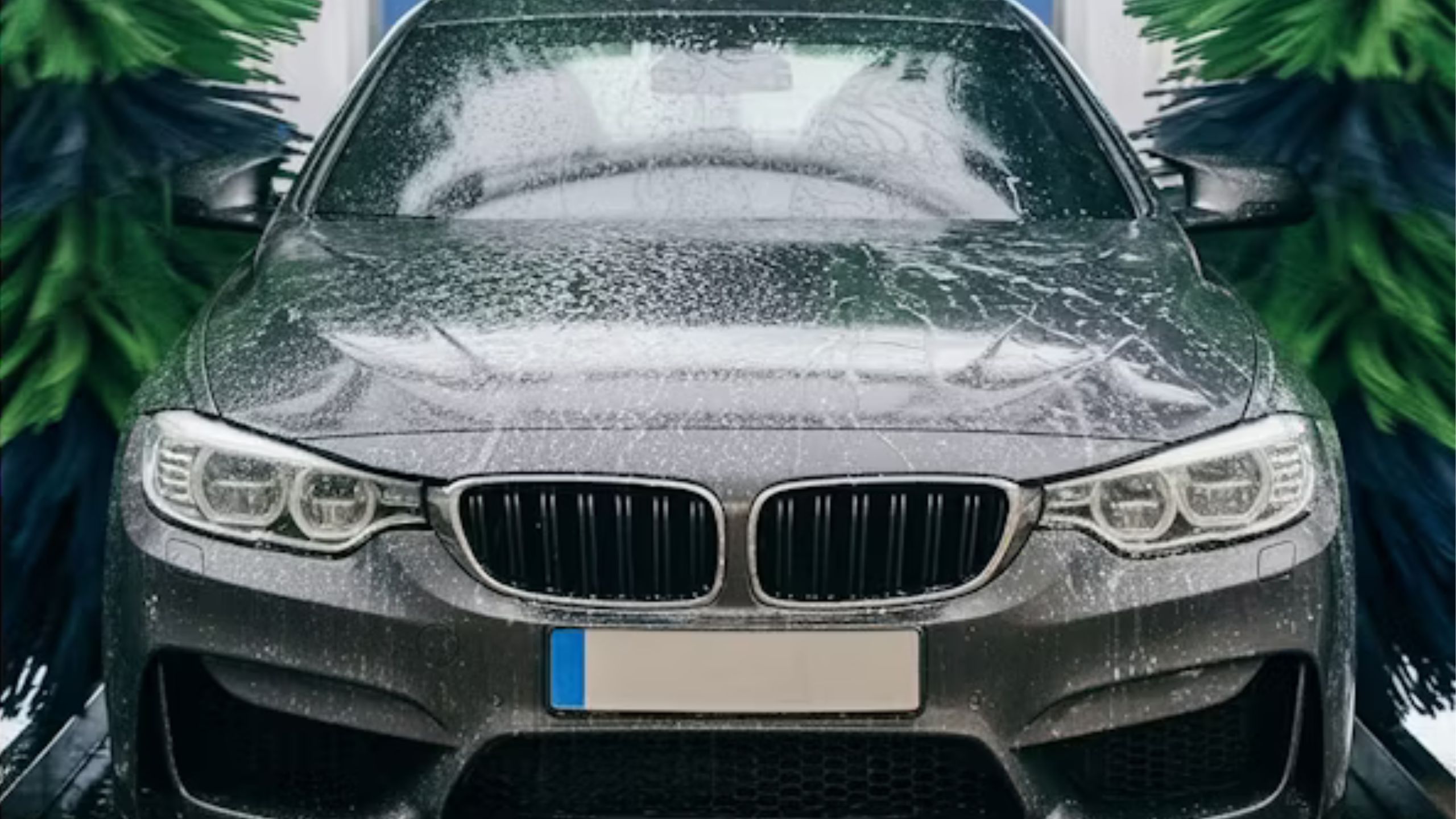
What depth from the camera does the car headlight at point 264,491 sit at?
3973 mm

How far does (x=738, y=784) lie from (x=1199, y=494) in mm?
747

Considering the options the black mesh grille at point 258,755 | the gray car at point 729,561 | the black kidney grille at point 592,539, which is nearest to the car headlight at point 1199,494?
the gray car at point 729,561

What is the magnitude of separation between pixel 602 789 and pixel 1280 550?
0.98 metres

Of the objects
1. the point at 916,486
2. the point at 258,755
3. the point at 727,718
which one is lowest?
the point at 258,755

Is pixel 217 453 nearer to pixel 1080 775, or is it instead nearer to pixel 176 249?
pixel 1080 775

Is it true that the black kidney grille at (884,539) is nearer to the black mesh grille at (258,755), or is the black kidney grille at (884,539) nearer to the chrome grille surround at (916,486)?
the chrome grille surround at (916,486)

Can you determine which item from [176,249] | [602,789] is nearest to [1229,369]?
[602,789]

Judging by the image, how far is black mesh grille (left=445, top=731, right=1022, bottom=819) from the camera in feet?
13.0

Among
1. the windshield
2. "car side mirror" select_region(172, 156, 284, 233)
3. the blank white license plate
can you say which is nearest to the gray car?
the blank white license plate

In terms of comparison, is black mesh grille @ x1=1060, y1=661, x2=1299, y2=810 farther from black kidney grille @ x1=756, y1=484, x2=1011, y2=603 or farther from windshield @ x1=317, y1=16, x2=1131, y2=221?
windshield @ x1=317, y1=16, x2=1131, y2=221

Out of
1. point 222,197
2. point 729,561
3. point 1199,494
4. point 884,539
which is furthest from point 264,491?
point 222,197

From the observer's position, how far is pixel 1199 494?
4.05 m

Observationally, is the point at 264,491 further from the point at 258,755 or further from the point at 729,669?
the point at 729,669

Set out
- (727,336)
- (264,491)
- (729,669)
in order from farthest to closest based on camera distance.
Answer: (727,336) < (264,491) < (729,669)
